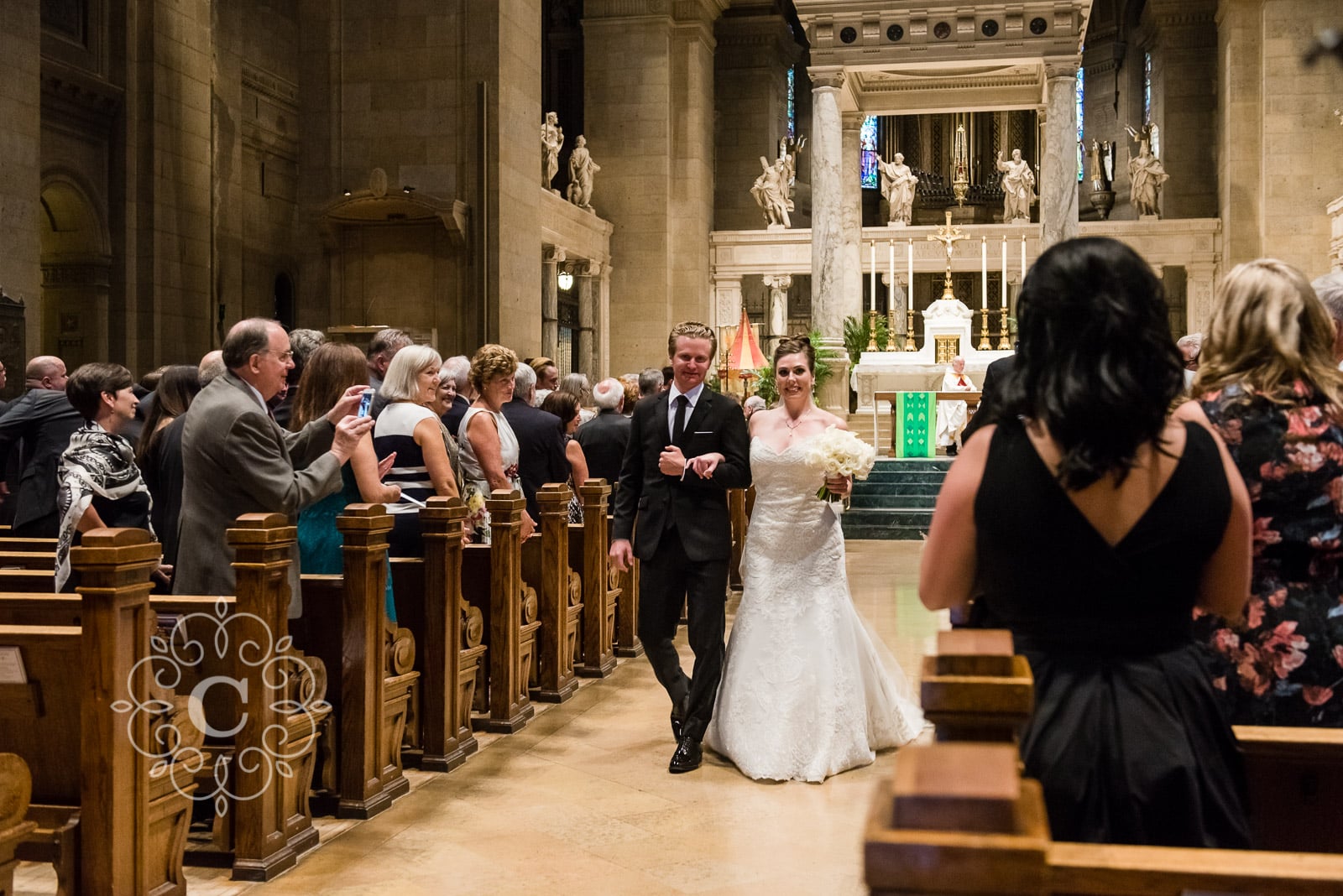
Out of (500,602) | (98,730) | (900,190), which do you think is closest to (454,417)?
(500,602)

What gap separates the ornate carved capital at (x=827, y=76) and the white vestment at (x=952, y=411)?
4.89m

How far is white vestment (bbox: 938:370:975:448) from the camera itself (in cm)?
1680

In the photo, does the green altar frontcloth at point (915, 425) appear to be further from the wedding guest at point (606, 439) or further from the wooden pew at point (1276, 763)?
the wooden pew at point (1276, 763)

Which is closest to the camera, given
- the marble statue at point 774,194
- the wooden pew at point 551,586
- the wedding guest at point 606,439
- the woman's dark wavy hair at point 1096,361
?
the woman's dark wavy hair at point 1096,361

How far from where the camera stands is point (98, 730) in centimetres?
361

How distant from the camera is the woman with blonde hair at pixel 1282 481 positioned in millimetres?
2789

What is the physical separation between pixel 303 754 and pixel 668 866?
1.33 m

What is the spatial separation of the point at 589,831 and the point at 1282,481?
2.82m

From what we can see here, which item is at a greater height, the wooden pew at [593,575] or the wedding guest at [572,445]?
the wedding guest at [572,445]

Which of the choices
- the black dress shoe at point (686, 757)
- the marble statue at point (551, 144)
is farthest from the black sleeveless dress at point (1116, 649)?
the marble statue at point (551, 144)

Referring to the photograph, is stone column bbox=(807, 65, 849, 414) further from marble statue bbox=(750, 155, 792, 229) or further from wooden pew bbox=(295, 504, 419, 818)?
wooden pew bbox=(295, 504, 419, 818)

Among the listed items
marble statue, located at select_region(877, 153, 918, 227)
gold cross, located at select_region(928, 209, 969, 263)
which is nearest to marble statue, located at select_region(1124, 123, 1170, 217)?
marble statue, located at select_region(877, 153, 918, 227)

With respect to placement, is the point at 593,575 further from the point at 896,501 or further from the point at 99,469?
the point at 896,501

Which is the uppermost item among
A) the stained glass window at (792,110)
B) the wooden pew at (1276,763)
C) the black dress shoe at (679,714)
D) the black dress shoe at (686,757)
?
the stained glass window at (792,110)
